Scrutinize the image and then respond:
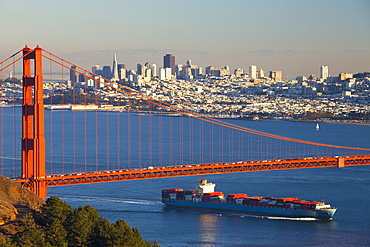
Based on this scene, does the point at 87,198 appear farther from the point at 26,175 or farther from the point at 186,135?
the point at 186,135

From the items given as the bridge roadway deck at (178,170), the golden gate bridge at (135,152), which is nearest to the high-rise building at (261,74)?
the golden gate bridge at (135,152)

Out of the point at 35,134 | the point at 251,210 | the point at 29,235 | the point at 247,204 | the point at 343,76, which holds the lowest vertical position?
the point at 251,210

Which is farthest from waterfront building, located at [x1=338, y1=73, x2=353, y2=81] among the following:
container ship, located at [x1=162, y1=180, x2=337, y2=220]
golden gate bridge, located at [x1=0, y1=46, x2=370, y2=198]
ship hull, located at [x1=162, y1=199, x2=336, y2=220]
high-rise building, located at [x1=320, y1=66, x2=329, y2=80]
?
ship hull, located at [x1=162, y1=199, x2=336, y2=220]

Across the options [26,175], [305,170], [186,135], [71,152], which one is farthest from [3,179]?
[186,135]

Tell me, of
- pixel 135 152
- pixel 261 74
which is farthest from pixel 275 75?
pixel 135 152

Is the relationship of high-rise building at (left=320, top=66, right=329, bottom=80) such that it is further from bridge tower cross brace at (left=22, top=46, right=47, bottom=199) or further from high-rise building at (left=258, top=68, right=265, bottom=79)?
bridge tower cross brace at (left=22, top=46, right=47, bottom=199)

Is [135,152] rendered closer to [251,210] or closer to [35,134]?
[251,210]

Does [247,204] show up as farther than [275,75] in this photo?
No
